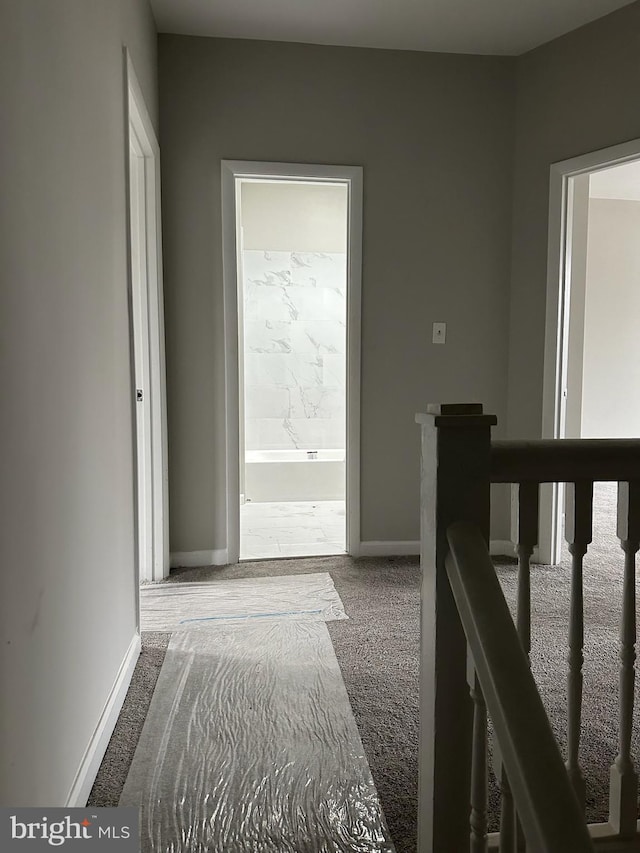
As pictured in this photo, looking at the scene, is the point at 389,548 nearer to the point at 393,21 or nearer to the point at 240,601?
the point at 240,601

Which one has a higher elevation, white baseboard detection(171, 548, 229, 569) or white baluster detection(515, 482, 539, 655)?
white baluster detection(515, 482, 539, 655)

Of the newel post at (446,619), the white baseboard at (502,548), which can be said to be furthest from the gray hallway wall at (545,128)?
the newel post at (446,619)

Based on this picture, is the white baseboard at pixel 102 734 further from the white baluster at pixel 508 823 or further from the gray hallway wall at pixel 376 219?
the gray hallway wall at pixel 376 219

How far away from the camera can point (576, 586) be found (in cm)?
103

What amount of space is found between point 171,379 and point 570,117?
7.61 ft

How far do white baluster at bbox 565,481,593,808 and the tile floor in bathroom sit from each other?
2.48m

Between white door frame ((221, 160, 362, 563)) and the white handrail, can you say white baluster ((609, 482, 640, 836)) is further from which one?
white door frame ((221, 160, 362, 563))

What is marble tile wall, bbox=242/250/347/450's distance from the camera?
5.67 meters

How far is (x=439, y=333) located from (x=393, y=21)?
1479 mm

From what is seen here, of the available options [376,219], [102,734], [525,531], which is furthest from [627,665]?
[376,219]

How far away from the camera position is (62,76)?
55.3 inches

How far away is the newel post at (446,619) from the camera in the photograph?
3.13ft

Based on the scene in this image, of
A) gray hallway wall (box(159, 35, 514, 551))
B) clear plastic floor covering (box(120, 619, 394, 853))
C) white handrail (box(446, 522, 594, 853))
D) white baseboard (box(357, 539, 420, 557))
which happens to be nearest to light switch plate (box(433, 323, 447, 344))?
gray hallway wall (box(159, 35, 514, 551))

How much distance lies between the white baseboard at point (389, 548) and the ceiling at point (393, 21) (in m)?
2.54
